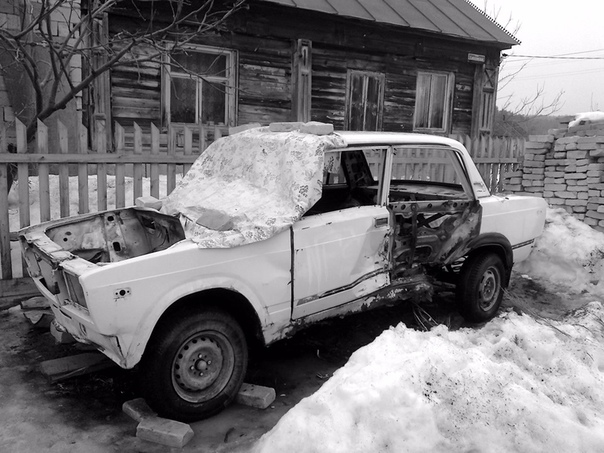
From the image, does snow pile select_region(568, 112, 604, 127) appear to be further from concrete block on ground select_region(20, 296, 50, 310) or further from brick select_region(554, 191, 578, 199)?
concrete block on ground select_region(20, 296, 50, 310)

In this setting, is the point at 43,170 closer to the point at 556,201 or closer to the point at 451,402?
the point at 451,402

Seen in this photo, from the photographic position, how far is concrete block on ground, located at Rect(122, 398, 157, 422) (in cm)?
321

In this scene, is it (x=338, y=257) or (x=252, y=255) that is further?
(x=338, y=257)

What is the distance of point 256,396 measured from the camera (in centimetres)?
347

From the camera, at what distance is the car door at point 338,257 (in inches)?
143

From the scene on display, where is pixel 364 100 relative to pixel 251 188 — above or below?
above

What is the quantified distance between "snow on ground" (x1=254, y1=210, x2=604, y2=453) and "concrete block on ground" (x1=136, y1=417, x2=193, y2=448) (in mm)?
445

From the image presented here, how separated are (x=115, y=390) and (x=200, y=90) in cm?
831

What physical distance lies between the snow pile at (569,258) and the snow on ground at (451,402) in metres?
3.26

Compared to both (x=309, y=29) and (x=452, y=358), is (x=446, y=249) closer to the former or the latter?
(x=452, y=358)

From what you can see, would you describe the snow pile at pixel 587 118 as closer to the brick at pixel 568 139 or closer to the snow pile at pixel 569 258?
the brick at pixel 568 139

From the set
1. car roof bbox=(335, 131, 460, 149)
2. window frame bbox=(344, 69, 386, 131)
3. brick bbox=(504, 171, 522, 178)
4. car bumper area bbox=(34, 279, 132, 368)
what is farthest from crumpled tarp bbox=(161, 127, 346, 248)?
window frame bbox=(344, 69, 386, 131)

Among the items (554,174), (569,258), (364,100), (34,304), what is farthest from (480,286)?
(364,100)

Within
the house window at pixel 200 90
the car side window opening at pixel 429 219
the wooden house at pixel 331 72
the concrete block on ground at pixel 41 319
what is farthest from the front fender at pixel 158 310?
the house window at pixel 200 90
